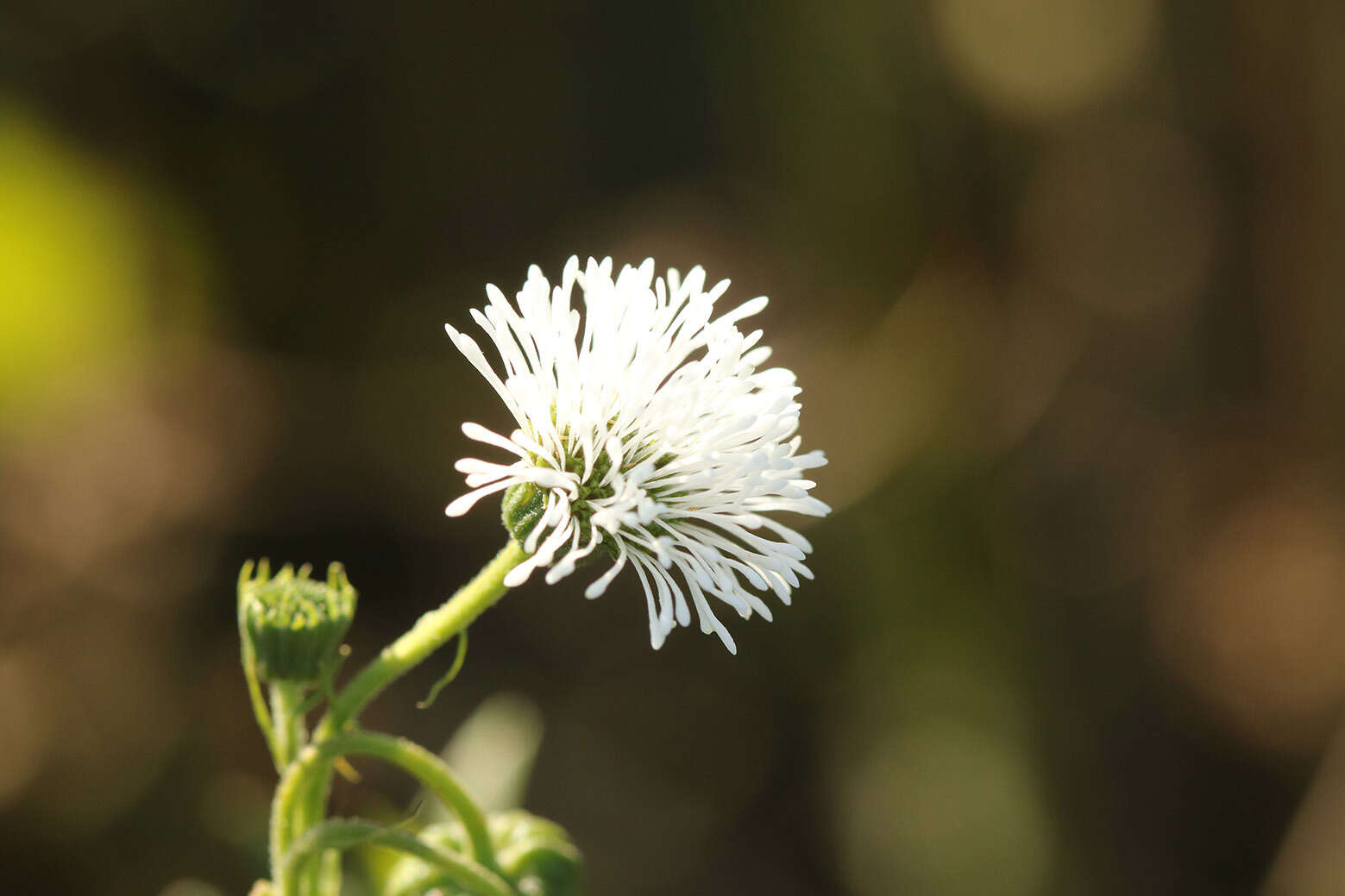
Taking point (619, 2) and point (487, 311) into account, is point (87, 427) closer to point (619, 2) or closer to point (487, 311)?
point (619, 2)

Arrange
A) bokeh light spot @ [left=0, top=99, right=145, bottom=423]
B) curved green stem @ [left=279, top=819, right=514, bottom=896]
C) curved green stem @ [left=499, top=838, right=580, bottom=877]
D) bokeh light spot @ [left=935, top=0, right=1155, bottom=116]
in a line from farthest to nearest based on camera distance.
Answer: bokeh light spot @ [left=935, top=0, right=1155, bottom=116]
bokeh light spot @ [left=0, top=99, right=145, bottom=423]
curved green stem @ [left=499, top=838, right=580, bottom=877]
curved green stem @ [left=279, top=819, right=514, bottom=896]

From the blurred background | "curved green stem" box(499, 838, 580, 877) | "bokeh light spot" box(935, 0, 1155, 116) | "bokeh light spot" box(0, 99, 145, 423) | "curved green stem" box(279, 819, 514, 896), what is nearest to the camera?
"curved green stem" box(279, 819, 514, 896)

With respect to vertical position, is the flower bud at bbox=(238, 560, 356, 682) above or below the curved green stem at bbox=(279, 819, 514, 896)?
above

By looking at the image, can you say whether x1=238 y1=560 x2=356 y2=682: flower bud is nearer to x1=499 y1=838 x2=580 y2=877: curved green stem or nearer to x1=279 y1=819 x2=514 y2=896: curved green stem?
x1=279 y1=819 x2=514 y2=896: curved green stem

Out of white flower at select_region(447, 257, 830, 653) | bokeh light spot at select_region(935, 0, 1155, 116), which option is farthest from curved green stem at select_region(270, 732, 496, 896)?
bokeh light spot at select_region(935, 0, 1155, 116)

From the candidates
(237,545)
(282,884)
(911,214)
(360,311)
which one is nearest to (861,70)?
(911,214)

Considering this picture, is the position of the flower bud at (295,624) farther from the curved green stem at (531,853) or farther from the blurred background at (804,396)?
the blurred background at (804,396)
